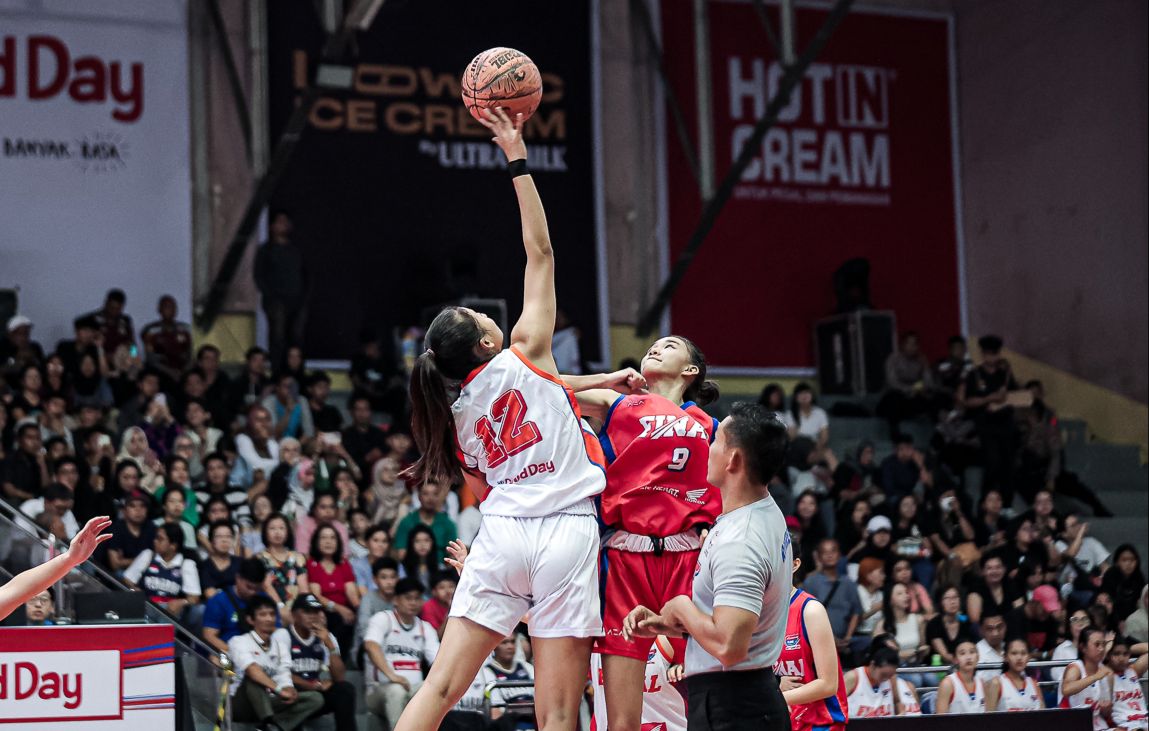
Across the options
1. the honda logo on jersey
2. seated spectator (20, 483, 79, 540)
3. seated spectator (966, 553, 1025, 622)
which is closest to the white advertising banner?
seated spectator (20, 483, 79, 540)

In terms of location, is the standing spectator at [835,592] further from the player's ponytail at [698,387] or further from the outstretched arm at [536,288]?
the outstretched arm at [536,288]

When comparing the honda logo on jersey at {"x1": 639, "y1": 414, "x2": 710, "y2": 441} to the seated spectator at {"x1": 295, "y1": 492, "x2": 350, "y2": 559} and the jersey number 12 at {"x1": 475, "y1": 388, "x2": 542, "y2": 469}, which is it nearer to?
the jersey number 12 at {"x1": 475, "y1": 388, "x2": 542, "y2": 469}

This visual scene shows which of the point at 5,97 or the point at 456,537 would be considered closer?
the point at 456,537

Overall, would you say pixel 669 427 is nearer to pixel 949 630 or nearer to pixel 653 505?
pixel 653 505

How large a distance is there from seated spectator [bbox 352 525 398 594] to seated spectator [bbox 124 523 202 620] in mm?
1406

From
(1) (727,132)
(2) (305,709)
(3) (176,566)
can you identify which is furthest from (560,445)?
(1) (727,132)

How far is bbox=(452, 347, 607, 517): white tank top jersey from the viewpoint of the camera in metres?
5.62

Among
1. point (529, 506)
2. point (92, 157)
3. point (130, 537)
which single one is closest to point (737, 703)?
point (529, 506)

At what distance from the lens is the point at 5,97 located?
17.2 metres

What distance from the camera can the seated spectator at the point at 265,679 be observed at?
10.5 metres

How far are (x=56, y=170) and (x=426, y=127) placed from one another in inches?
171

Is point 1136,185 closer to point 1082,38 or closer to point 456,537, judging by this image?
point 1082,38

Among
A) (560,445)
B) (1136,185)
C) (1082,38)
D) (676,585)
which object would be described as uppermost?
(1082,38)

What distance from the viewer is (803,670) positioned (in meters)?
6.76
